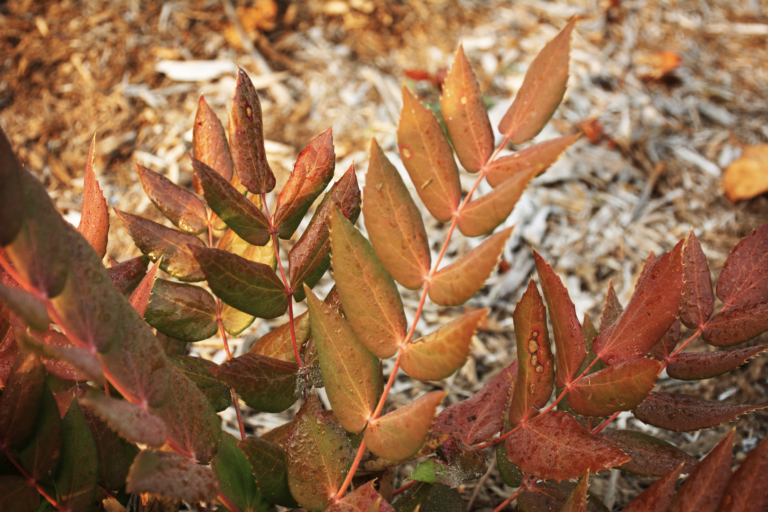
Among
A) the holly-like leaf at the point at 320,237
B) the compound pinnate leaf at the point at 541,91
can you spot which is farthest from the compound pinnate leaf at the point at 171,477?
the compound pinnate leaf at the point at 541,91

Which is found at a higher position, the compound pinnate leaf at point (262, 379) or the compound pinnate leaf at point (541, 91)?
the compound pinnate leaf at point (541, 91)

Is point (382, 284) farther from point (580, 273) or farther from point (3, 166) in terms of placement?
point (580, 273)

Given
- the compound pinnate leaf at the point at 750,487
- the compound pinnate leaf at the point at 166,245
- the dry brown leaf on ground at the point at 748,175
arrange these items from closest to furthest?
1. the compound pinnate leaf at the point at 750,487
2. the compound pinnate leaf at the point at 166,245
3. the dry brown leaf on ground at the point at 748,175

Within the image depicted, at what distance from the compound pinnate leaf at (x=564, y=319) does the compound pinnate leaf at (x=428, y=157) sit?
0.15 meters

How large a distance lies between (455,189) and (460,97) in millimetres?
114

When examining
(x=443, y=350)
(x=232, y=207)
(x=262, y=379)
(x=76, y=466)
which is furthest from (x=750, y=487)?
(x=76, y=466)

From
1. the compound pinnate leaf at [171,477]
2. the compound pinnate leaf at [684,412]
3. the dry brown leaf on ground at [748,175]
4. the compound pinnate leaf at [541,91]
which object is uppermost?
the compound pinnate leaf at [541,91]

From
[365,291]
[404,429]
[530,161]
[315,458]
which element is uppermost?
[530,161]

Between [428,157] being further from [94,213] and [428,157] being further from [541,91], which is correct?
[94,213]

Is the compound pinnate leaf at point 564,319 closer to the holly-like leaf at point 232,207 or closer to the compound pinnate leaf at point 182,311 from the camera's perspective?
the holly-like leaf at point 232,207

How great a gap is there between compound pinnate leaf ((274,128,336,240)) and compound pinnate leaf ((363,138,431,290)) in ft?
0.53

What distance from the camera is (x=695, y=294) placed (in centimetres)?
82

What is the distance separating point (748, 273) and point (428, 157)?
529 millimetres

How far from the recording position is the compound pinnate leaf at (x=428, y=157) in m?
0.63
